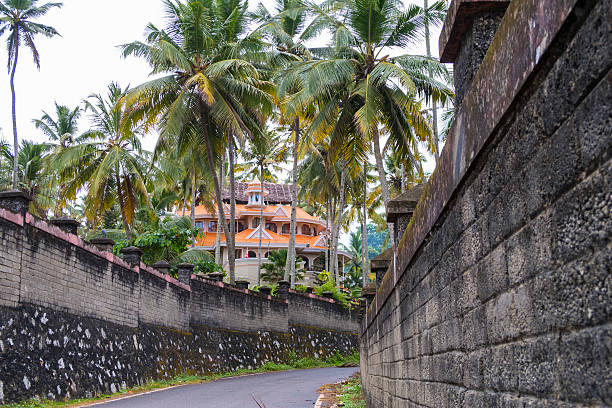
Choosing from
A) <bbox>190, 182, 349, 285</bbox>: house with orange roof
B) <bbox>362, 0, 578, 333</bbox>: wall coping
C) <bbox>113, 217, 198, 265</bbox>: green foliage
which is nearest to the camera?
<bbox>362, 0, 578, 333</bbox>: wall coping

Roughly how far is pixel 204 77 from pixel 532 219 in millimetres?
22441

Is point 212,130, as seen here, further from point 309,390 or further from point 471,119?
point 471,119

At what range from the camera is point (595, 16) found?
168 cm

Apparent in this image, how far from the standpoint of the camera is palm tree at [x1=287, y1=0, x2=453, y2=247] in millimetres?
19484

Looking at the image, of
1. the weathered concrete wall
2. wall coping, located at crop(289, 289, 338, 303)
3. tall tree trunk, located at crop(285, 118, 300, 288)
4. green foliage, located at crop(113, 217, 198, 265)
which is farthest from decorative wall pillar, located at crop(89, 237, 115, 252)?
wall coping, located at crop(289, 289, 338, 303)

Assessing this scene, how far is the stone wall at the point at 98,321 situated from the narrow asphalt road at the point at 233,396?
141 cm

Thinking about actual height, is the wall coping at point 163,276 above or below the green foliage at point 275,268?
below

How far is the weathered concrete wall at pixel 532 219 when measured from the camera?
170 centimetres

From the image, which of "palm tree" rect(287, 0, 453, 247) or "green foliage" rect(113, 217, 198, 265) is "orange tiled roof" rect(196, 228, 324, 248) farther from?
"palm tree" rect(287, 0, 453, 247)

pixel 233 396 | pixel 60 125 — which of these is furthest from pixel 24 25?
pixel 233 396

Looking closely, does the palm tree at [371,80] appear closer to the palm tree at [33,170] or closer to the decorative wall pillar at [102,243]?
the decorative wall pillar at [102,243]

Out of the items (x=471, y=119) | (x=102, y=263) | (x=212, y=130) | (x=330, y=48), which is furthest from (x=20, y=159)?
(x=471, y=119)

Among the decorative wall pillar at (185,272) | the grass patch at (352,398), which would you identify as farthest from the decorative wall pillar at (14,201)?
the decorative wall pillar at (185,272)

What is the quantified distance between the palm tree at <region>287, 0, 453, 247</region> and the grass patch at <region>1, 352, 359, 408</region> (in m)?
8.80
